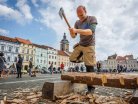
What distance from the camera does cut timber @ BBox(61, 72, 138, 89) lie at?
3074 mm

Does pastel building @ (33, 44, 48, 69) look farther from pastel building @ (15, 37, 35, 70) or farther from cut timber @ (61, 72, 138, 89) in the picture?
cut timber @ (61, 72, 138, 89)

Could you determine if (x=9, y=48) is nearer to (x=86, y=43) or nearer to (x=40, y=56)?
(x=40, y=56)

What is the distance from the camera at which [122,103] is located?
2951 millimetres

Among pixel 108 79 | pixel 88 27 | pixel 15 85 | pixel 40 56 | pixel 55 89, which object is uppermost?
pixel 40 56

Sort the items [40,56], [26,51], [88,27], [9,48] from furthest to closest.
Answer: [40,56] < [26,51] < [9,48] < [88,27]

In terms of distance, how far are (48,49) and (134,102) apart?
97.9m

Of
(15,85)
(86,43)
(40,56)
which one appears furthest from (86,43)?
(40,56)

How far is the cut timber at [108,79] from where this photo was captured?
307 centimetres

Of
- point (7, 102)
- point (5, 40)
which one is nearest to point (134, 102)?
point (7, 102)

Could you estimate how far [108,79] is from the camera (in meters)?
3.31

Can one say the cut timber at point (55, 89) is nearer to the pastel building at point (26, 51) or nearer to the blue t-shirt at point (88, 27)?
the blue t-shirt at point (88, 27)

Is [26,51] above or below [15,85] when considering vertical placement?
above

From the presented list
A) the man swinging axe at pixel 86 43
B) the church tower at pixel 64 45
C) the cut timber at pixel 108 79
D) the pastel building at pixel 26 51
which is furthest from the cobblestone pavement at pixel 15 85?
the church tower at pixel 64 45

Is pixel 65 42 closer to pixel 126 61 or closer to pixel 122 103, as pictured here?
pixel 126 61
